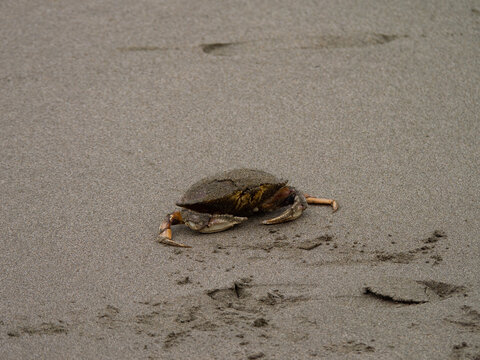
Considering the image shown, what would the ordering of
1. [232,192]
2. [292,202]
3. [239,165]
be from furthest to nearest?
[239,165], [292,202], [232,192]

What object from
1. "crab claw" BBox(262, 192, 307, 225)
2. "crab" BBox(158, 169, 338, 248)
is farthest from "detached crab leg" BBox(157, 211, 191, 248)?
"crab claw" BBox(262, 192, 307, 225)

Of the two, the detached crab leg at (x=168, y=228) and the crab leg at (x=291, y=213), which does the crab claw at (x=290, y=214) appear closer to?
the crab leg at (x=291, y=213)

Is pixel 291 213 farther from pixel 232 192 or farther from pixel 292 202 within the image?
pixel 232 192

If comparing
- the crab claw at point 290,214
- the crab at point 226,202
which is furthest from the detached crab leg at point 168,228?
the crab claw at point 290,214

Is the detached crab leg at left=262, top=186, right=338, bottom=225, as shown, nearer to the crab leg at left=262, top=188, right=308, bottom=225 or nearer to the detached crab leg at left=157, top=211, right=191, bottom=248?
the crab leg at left=262, top=188, right=308, bottom=225

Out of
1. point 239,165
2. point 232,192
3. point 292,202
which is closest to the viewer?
point 232,192

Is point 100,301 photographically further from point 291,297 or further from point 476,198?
point 476,198

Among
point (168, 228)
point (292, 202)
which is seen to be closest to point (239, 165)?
point (292, 202)
